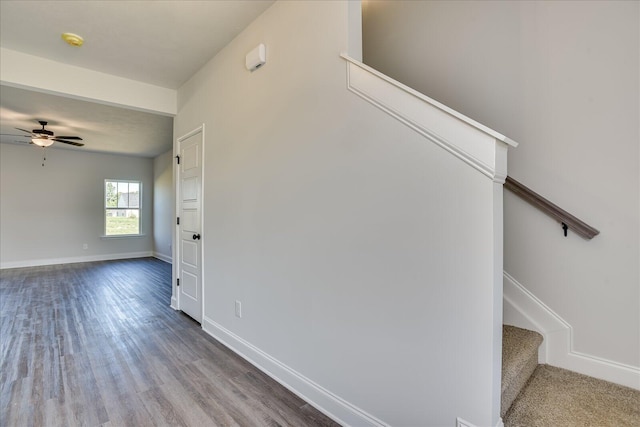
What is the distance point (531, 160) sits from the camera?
1962mm

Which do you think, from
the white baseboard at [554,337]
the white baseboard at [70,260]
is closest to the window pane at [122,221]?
the white baseboard at [70,260]

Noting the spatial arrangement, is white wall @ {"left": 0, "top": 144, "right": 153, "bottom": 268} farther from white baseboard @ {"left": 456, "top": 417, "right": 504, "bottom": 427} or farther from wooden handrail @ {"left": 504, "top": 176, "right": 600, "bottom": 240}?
white baseboard @ {"left": 456, "top": 417, "right": 504, "bottom": 427}

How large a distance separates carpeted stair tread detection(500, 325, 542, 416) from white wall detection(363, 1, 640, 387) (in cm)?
25

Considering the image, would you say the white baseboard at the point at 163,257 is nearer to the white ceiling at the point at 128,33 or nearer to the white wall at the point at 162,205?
the white wall at the point at 162,205

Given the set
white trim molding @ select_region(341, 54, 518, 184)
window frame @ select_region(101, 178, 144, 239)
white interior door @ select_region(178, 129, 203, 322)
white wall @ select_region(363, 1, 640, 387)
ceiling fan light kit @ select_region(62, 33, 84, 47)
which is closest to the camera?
white trim molding @ select_region(341, 54, 518, 184)

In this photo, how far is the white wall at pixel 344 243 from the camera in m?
1.25

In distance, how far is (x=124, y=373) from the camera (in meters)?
2.28

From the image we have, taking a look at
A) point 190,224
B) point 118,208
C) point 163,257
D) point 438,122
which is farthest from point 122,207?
point 438,122

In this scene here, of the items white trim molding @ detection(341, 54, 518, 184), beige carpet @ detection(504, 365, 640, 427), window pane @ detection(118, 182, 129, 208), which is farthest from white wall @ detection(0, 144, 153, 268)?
beige carpet @ detection(504, 365, 640, 427)

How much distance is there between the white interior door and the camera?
3.28 meters

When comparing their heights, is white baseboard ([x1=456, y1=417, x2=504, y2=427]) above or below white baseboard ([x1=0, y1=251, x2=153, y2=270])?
above

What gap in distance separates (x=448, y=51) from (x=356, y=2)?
93 centimetres

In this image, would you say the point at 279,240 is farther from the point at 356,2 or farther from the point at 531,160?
the point at 531,160

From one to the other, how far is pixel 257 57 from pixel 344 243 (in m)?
1.63
